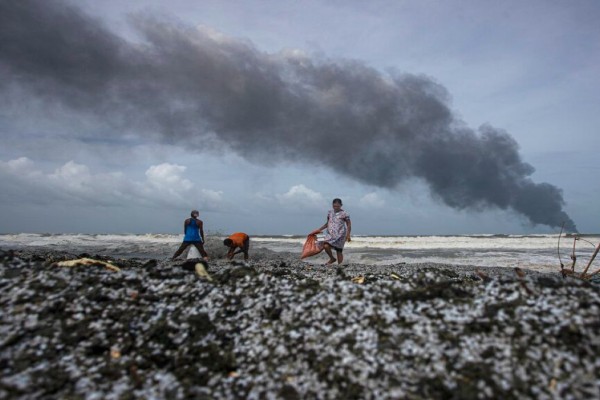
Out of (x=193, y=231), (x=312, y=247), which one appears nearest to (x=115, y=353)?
(x=312, y=247)

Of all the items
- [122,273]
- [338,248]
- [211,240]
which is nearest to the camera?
[122,273]

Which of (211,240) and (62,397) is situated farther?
(211,240)

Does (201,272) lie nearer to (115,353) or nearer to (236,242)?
(115,353)

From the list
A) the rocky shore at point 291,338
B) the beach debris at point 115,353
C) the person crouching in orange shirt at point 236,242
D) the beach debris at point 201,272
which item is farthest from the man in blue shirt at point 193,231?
the beach debris at point 115,353

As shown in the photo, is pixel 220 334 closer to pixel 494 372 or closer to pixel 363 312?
pixel 363 312

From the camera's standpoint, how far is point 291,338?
138 inches

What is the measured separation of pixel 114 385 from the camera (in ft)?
9.93

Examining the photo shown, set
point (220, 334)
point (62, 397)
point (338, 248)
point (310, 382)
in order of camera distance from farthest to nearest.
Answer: point (338, 248) < point (220, 334) < point (310, 382) < point (62, 397)

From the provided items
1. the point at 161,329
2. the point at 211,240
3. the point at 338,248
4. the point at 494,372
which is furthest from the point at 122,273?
the point at 211,240

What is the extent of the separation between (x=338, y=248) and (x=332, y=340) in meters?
8.26

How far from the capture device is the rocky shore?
2.94 metres

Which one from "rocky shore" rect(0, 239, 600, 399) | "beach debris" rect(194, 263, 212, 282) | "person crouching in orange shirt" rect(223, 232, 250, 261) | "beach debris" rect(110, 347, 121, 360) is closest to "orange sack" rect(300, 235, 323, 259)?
"person crouching in orange shirt" rect(223, 232, 250, 261)

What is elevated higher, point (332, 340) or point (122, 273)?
point (122, 273)

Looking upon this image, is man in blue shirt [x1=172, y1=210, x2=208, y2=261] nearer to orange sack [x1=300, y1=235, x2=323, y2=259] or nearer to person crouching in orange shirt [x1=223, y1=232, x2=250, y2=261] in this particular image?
person crouching in orange shirt [x1=223, y1=232, x2=250, y2=261]
